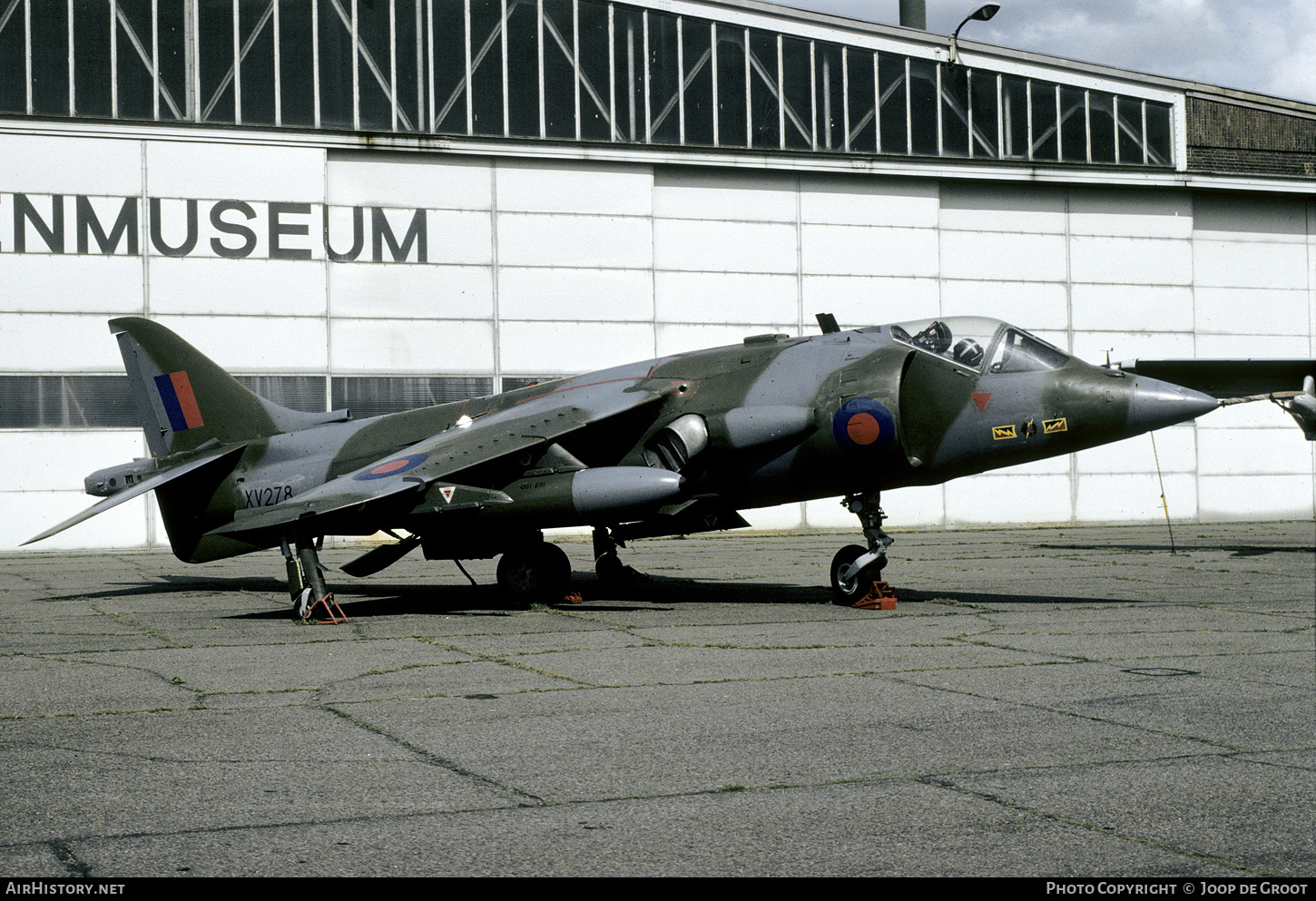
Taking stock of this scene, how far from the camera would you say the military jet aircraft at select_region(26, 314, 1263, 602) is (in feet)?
39.0

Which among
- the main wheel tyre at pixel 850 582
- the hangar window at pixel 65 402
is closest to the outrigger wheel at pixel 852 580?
the main wheel tyre at pixel 850 582

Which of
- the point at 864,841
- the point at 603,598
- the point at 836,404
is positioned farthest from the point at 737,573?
the point at 864,841

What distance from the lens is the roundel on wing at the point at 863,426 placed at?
12234 mm

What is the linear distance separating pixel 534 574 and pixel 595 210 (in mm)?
14822

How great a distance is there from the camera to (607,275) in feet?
87.6

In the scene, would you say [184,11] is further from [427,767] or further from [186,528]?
[427,767]

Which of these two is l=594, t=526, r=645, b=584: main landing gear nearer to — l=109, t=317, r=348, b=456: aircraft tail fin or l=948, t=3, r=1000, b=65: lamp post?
l=109, t=317, r=348, b=456: aircraft tail fin

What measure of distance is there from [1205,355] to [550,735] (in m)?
28.3

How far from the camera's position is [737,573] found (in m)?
17.5

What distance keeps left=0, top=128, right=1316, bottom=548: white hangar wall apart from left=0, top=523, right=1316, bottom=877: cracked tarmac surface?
12480 mm

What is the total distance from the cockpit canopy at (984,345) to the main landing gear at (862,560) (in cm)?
166

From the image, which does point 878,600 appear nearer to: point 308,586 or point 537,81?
point 308,586

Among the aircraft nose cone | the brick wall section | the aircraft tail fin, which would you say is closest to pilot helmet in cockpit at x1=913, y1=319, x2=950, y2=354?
the aircraft nose cone

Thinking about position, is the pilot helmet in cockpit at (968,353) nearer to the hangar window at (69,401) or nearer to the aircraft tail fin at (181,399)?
the aircraft tail fin at (181,399)
